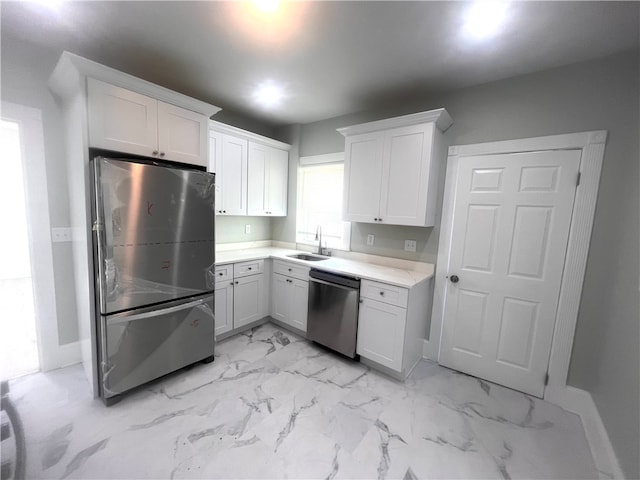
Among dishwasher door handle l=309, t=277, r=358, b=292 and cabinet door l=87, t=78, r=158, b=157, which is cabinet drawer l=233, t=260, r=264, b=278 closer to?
dishwasher door handle l=309, t=277, r=358, b=292

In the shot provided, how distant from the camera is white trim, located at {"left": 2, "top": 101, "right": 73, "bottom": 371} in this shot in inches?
79.1

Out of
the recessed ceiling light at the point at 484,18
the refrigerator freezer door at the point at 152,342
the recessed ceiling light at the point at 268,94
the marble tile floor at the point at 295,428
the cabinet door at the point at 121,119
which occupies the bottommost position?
the marble tile floor at the point at 295,428

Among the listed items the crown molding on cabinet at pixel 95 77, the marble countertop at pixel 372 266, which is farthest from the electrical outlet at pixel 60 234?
the marble countertop at pixel 372 266

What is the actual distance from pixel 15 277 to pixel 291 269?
16.2 feet

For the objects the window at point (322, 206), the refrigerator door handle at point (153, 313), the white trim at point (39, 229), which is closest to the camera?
the refrigerator door handle at point (153, 313)

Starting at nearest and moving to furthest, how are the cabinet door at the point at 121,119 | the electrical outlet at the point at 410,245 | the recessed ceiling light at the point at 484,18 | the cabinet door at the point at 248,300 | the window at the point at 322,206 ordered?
the recessed ceiling light at the point at 484,18 < the cabinet door at the point at 121,119 < the electrical outlet at the point at 410,245 < the cabinet door at the point at 248,300 < the window at the point at 322,206

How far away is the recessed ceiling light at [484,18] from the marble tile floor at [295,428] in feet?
8.64

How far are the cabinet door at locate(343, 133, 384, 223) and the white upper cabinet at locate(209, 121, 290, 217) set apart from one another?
113 centimetres

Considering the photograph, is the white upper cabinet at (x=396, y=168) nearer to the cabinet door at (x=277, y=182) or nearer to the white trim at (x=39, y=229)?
the cabinet door at (x=277, y=182)

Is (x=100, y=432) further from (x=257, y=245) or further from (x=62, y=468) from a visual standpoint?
(x=257, y=245)

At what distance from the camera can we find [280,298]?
3.14m

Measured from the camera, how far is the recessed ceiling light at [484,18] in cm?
143

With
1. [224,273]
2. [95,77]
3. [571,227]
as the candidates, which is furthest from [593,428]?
[95,77]

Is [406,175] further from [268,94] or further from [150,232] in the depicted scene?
[150,232]
